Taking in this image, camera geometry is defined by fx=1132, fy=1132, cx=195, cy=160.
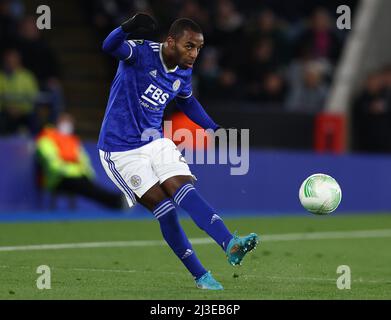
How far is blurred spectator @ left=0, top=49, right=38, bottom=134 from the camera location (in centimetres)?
1864

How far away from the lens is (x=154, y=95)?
9.66 metres

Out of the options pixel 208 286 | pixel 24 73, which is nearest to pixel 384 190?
pixel 24 73

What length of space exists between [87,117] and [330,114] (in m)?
4.69

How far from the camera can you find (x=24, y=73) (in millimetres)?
19188

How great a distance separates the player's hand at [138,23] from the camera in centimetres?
913

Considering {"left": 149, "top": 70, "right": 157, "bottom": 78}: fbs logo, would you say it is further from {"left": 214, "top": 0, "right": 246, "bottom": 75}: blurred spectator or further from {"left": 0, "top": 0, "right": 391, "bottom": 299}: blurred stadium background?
{"left": 214, "top": 0, "right": 246, "bottom": 75}: blurred spectator

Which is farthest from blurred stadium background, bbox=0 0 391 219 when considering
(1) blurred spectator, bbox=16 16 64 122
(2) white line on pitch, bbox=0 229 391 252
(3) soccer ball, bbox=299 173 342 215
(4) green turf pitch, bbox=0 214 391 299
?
(3) soccer ball, bbox=299 173 342 215

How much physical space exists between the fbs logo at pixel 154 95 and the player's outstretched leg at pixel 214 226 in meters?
0.81

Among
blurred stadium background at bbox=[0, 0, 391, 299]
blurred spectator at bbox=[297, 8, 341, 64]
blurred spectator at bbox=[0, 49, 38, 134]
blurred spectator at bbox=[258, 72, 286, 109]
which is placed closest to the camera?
blurred stadium background at bbox=[0, 0, 391, 299]

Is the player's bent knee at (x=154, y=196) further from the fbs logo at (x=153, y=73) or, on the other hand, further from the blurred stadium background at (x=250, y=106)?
the blurred stadium background at (x=250, y=106)

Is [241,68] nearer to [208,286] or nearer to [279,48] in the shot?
[279,48]

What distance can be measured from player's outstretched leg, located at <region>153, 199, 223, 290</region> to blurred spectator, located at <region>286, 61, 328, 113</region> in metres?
12.0
